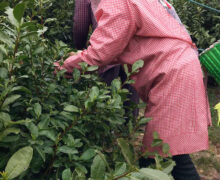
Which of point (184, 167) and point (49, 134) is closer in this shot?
point (49, 134)

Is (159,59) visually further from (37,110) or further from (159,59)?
(37,110)

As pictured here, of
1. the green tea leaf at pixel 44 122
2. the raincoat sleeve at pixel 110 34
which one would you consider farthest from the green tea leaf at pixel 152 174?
the raincoat sleeve at pixel 110 34

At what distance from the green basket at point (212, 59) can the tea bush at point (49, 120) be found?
29.6 inches

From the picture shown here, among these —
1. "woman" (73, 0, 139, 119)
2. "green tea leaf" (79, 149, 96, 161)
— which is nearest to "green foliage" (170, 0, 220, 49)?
"woman" (73, 0, 139, 119)

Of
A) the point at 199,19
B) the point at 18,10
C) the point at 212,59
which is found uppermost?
the point at 18,10

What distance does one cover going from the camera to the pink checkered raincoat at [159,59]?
1802mm

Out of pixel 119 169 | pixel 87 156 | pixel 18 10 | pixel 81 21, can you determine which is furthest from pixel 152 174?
pixel 81 21

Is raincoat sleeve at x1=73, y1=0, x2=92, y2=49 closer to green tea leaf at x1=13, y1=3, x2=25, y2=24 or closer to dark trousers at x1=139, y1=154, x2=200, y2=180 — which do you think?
dark trousers at x1=139, y1=154, x2=200, y2=180

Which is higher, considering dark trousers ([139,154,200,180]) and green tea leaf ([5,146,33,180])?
green tea leaf ([5,146,33,180])

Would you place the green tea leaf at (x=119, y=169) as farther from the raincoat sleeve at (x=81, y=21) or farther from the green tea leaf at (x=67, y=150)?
the raincoat sleeve at (x=81, y=21)

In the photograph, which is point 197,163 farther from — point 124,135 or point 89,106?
point 89,106

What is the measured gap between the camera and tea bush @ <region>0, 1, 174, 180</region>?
3.08 ft

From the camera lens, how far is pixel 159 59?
1.92 meters

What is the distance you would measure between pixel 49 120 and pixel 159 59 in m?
1.01
